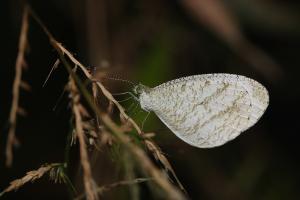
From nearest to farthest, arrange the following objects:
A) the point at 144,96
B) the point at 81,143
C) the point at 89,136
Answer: the point at 81,143, the point at 89,136, the point at 144,96

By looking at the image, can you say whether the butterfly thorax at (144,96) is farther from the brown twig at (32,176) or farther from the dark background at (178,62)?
the brown twig at (32,176)

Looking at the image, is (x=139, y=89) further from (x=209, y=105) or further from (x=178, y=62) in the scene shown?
(x=178, y=62)

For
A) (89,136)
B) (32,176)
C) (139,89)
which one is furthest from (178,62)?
(32,176)

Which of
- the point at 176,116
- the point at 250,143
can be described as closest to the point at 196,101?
the point at 176,116

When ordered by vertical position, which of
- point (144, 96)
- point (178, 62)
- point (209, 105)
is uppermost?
point (178, 62)

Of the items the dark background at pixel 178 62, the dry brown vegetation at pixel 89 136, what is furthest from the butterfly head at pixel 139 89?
the dry brown vegetation at pixel 89 136
